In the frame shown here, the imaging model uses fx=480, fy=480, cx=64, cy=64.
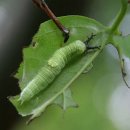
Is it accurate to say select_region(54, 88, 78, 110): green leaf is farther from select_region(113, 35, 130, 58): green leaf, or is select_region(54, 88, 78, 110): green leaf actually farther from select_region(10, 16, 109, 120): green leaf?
select_region(113, 35, 130, 58): green leaf

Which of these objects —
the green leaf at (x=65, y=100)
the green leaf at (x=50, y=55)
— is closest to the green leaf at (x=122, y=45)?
the green leaf at (x=50, y=55)

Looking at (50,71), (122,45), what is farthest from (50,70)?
(122,45)

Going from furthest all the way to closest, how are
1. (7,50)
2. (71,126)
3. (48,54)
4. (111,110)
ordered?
(111,110) → (71,126) → (7,50) → (48,54)

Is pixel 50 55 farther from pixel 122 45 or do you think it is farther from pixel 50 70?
pixel 122 45

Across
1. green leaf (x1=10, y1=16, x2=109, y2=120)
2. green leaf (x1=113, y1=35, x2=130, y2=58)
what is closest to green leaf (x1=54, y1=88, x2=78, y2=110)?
green leaf (x1=10, y1=16, x2=109, y2=120)

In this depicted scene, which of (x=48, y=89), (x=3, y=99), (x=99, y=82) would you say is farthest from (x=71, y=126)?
(x=48, y=89)

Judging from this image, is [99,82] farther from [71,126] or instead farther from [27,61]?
[27,61]

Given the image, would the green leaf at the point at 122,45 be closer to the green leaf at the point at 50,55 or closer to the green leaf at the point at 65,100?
the green leaf at the point at 50,55
